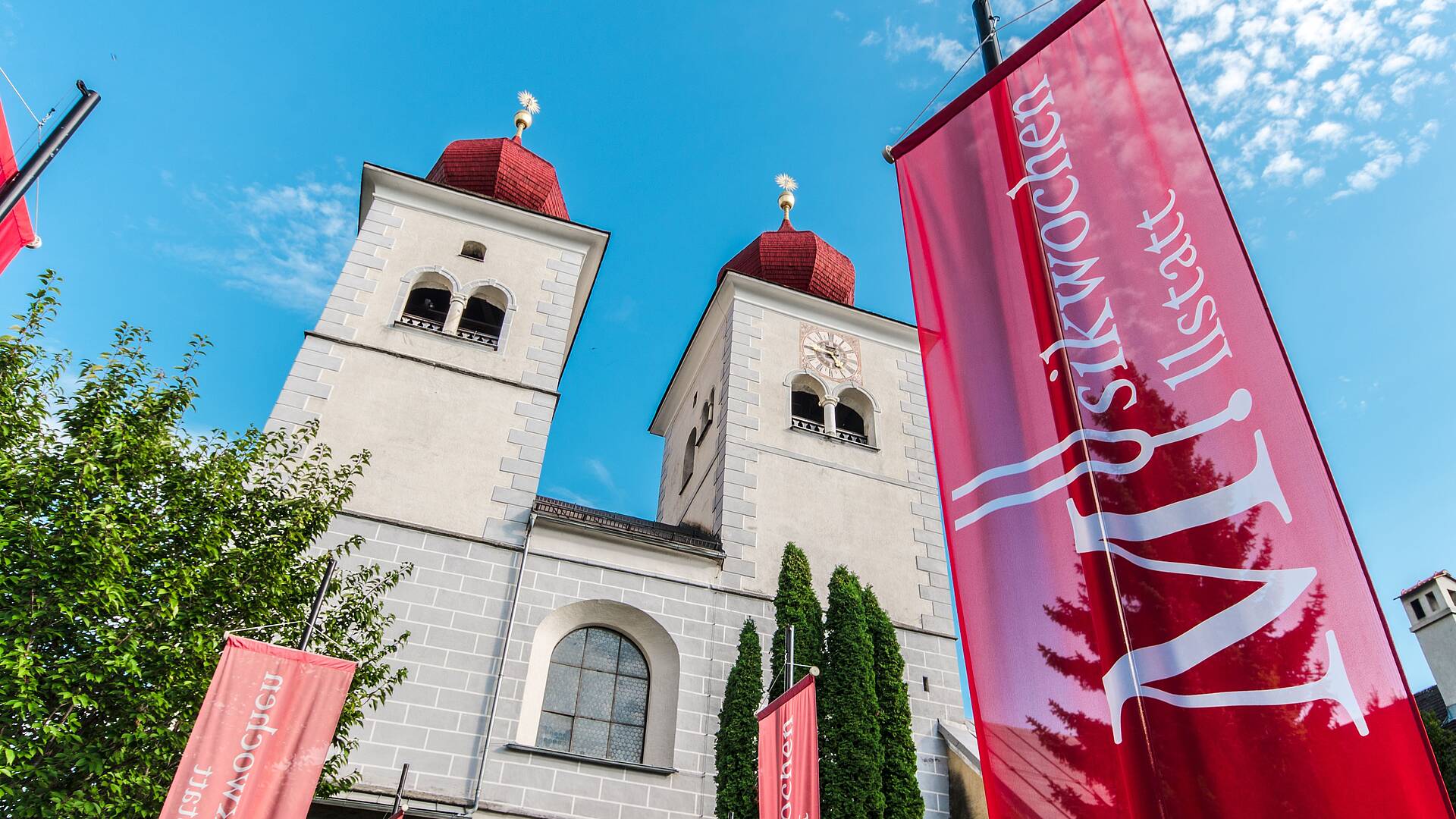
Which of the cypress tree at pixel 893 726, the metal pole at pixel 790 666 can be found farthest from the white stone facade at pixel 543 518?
the metal pole at pixel 790 666

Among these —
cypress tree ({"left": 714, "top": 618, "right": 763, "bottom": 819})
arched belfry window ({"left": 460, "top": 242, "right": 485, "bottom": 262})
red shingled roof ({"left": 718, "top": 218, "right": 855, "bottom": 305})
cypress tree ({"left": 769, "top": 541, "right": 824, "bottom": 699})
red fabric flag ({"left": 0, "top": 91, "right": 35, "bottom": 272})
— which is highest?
red shingled roof ({"left": 718, "top": 218, "right": 855, "bottom": 305})

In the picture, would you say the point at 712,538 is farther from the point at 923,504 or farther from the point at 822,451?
the point at 923,504

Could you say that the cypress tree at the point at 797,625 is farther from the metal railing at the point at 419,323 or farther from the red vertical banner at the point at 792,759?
the metal railing at the point at 419,323

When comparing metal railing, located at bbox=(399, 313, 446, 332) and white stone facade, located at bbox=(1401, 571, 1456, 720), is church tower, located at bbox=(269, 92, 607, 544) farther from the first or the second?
white stone facade, located at bbox=(1401, 571, 1456, 720)

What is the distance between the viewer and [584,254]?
20.9 metres

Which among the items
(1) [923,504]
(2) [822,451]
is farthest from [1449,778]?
(2) [822,451]

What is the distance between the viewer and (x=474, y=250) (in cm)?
2005

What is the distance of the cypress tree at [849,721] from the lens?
12477mm

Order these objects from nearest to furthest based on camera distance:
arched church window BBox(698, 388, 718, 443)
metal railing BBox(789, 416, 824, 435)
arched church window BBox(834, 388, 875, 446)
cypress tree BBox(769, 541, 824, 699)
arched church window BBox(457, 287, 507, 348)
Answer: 1. cypress tree BBox(769, 541, 824, 699)
2. arched church window BBox(457, 287, 507, 348)
3. metal railing BBox(789, 416, 824, 435)
4. arched church window BBox(834, 388, 875, 446)
5. arched church window BBox(698, 388, 718, 443)

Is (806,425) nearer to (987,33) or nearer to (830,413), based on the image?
(830,413)

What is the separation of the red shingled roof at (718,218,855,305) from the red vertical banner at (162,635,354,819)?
16.2 meters

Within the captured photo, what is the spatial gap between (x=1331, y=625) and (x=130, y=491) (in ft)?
35.7

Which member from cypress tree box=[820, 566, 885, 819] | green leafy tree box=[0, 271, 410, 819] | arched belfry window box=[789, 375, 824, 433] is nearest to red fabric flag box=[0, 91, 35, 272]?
green leafy tree box=[0, 271, 410, 819]

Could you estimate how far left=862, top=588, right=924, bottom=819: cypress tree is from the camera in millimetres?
12987
